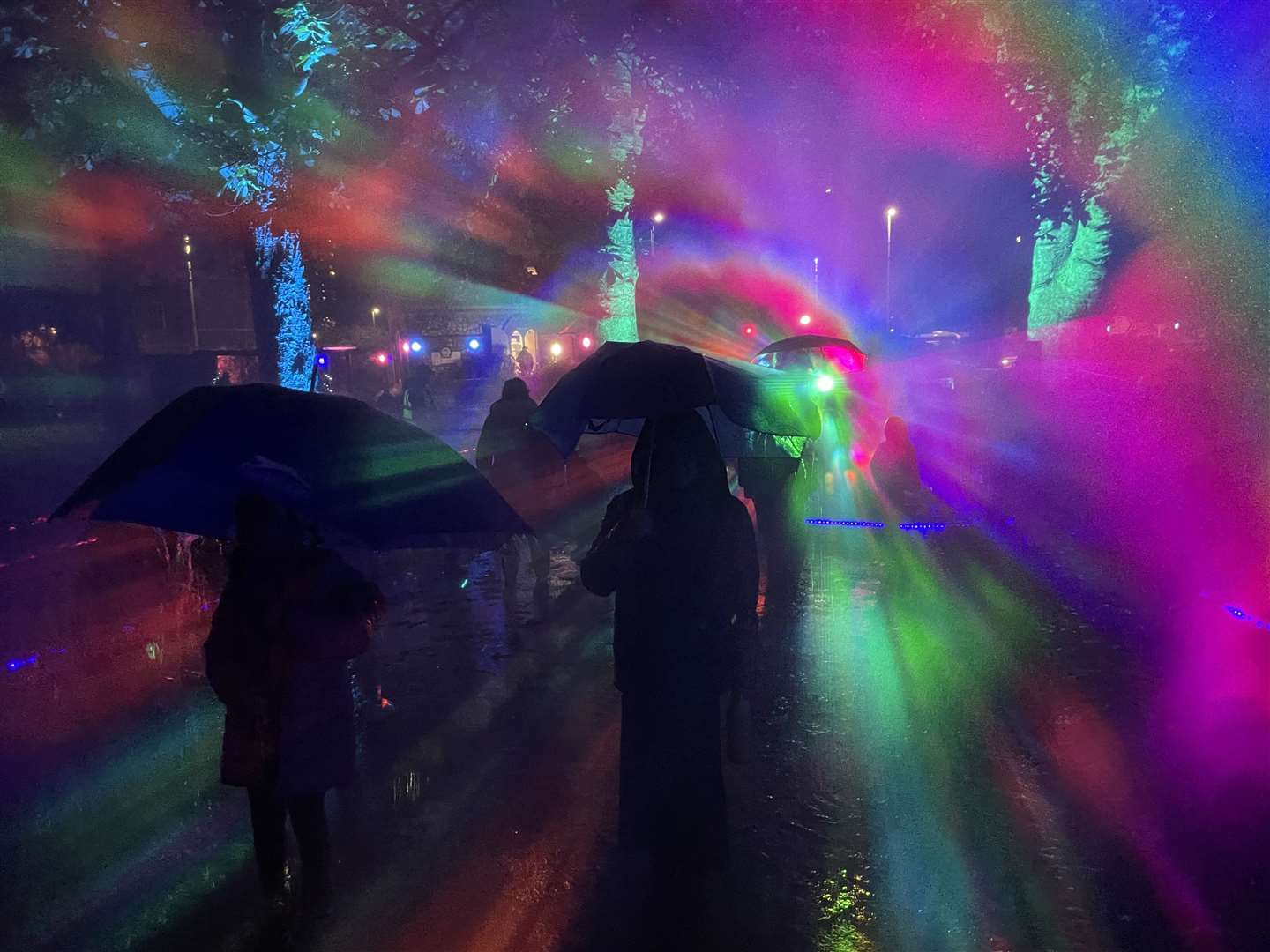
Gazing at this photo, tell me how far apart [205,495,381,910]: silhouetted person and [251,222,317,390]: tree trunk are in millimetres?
12369

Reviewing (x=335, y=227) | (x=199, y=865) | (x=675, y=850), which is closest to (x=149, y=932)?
(x=199, y=865)

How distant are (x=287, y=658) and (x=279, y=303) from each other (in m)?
13.0

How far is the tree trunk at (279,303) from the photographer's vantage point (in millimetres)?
14656

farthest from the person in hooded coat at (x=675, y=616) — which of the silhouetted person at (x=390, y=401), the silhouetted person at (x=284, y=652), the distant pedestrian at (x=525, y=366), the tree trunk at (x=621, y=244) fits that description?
the distant pedestrian at (x=525, y=366)

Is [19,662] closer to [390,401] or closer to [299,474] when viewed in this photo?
[299,474]

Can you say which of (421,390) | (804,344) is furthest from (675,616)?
(421,390)

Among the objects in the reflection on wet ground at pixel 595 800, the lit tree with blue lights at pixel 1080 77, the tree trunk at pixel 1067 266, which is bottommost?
the reflection on wet ground at pixel 595 800

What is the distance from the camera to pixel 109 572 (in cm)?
1007

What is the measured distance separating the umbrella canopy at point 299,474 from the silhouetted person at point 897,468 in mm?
8638

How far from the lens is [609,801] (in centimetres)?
459

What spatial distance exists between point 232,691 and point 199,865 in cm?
143

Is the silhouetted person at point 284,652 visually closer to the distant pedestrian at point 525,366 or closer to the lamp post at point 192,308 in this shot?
the distant pedestrian at point 525,366

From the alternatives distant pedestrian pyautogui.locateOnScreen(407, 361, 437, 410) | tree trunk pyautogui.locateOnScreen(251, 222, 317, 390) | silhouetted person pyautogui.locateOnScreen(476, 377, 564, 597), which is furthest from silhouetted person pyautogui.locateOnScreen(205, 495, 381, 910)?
distant pedestrian pyautogui.locateOnScreen(407, 361, 437, 410)

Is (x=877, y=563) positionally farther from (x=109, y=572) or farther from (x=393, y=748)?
(x=109, y=572)
